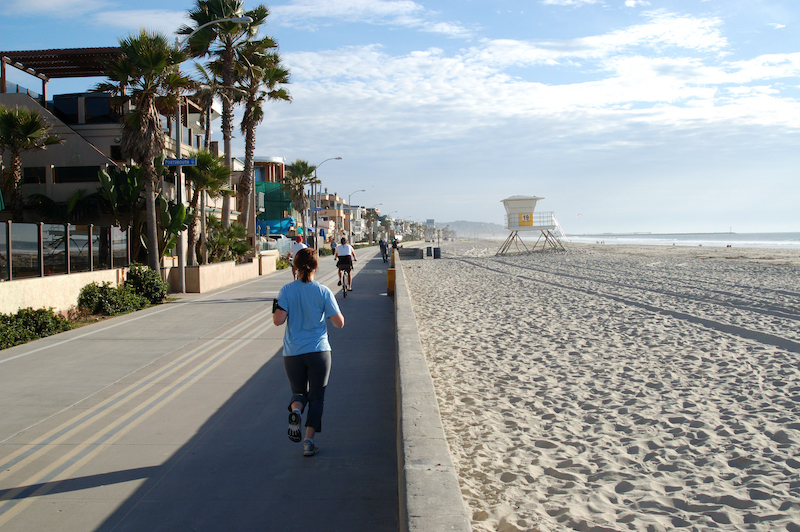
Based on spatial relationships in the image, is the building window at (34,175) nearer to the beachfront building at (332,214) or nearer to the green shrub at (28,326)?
the green shrub at (28,326)

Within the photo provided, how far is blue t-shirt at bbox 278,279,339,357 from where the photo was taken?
15.8 feet

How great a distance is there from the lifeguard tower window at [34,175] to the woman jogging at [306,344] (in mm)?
21934

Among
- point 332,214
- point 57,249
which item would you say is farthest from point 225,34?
point 332,214

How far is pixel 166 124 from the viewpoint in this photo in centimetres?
2697

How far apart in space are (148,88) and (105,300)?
6290mm

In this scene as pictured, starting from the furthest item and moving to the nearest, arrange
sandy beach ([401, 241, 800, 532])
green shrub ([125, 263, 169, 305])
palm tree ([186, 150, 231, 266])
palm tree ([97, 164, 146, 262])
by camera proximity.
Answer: palm tree ([186, 150, 231, 266]) → palm tree ([97, 164, 146, 262]) → green shrub ([125, 263, 169, 305]) → sandy beach ([401, 241, 800, 532])

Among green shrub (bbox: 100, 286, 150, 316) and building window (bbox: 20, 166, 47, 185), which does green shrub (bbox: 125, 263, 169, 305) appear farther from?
building window (bbox: 20, 166, 47, 185)

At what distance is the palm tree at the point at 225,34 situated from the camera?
83.4 ft

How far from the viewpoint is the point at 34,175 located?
22.6 metres

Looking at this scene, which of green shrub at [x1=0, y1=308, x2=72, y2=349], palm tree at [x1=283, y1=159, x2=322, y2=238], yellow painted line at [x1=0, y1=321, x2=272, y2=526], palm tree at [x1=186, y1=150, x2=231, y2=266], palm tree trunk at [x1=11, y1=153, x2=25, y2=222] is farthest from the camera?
palm tree at [x1=283, y1=159, x2=322, y2=238]

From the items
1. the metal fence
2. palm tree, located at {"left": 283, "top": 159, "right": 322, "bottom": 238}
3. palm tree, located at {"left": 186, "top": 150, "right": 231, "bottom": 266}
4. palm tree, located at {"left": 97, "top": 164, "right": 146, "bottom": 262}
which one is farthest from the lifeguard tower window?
palm tree, located at {"left": 283, "top": 159, "right": 322, "bottom": 238}

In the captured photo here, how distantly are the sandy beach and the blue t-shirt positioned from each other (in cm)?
142

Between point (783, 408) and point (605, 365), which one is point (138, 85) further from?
Result: point (783, 408)

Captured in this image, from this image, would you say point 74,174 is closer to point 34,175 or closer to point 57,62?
point 34,175
